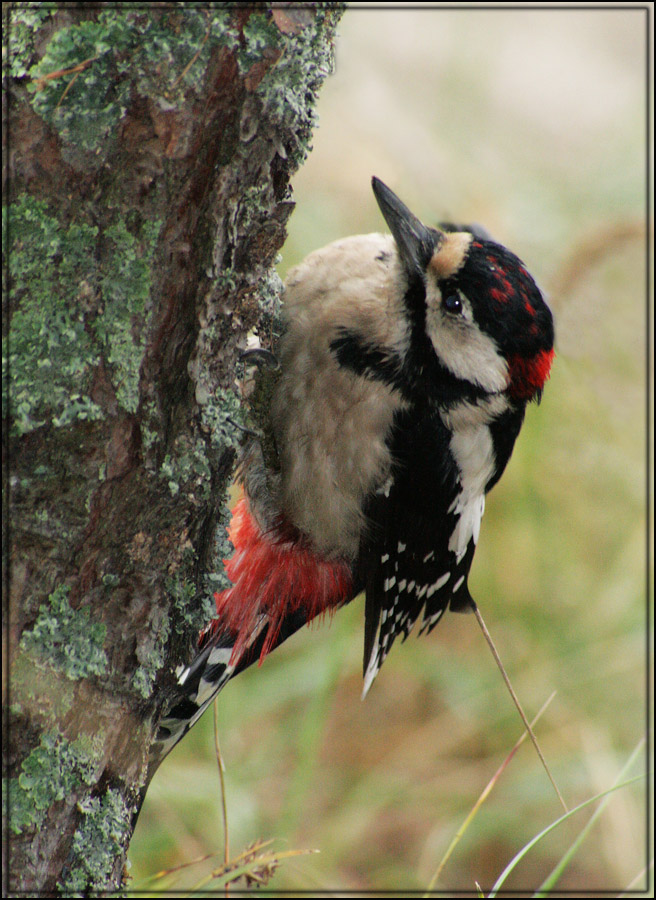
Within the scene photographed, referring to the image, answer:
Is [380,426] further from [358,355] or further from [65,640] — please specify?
[65,640]

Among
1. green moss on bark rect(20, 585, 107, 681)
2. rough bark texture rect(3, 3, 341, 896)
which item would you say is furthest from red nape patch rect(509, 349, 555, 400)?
green moss on bark rect(20, 585, 107, 681)

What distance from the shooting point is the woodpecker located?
2.20 metres

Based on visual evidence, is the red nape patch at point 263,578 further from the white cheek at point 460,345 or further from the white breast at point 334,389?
the white cheek at point 460,345

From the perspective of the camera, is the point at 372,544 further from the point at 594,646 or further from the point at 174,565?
the point at 594,646

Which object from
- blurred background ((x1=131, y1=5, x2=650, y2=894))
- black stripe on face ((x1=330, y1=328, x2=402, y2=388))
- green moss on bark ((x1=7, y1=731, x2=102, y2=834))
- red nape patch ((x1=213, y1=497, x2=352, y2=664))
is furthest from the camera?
blurred background ((x1=131, y1=5, x2=650, y2=894))

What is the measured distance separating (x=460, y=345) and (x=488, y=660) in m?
2.02

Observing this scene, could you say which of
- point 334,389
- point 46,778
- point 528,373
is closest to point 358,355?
point 334,389

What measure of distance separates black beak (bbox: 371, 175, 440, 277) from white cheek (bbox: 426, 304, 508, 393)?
0.44ft

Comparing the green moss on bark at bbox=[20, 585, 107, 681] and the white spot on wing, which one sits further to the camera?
the white spot on wing

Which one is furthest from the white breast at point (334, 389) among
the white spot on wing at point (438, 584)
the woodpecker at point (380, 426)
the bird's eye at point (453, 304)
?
the white spot on wing at point (438, 584)

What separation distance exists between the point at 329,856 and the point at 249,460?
1.75m

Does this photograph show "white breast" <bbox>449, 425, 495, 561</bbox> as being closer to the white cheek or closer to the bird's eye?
the white cheek

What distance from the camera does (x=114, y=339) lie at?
137 cm

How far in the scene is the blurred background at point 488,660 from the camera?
3.22 m
